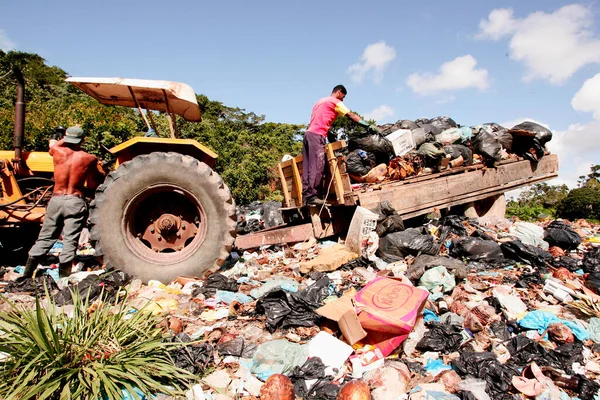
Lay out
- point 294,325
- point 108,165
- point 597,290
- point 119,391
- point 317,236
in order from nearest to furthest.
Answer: point 119,391, point 294,325, point 597,290, point 108,165, point 317,236

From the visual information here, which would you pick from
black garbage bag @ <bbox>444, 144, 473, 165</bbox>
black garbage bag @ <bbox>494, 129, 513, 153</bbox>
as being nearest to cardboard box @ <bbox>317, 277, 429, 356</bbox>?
black garbage bag @ <bbox>444, 144, 473, 165</bbox>

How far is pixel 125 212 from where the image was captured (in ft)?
11.8

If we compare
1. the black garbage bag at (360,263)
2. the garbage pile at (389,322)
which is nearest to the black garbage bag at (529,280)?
the garbage pile at (389,322)

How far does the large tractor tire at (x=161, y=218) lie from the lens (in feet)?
11.6

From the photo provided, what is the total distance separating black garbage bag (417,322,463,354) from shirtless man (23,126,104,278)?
135 inches

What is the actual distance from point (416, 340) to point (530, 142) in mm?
5218

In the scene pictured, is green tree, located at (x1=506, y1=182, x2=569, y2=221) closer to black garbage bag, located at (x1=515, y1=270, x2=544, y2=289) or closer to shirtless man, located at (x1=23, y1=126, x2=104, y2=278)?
black garbage bag, located at (x1=515, y1=270, x2=544, y2=289)

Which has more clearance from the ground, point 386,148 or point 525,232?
point 386,148

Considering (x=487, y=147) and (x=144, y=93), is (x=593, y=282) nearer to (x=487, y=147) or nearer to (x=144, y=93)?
(x=487, y=147)

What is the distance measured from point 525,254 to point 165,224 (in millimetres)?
3874

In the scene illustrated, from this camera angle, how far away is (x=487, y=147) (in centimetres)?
569

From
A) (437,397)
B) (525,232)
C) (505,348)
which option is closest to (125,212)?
(437,397)

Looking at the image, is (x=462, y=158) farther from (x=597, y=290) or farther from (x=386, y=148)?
(x=597, y=290)

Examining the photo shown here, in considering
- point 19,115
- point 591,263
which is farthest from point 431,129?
point 19,115
